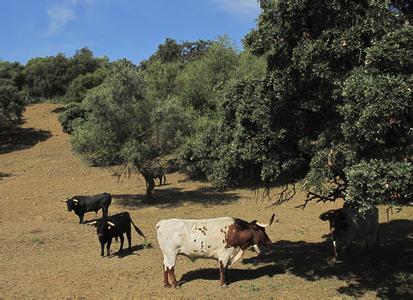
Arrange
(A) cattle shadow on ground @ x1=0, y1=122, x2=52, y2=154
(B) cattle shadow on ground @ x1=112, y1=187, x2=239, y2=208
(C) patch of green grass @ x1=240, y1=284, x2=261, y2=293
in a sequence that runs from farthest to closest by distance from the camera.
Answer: (A) cattle shadow on ground @ x1=0, y1=122, x2=52, y2=154 → (B) cattle shadow on ground @ x1=112, y1=187, x2=239, y2=208 → (C) patch of green grass @ x1=240, y1=284, x2=261, y2=293

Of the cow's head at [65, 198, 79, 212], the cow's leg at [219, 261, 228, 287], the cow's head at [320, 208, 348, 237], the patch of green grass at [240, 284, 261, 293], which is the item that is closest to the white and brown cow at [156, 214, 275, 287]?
the cow's leg at [219, 261, 228, 287]

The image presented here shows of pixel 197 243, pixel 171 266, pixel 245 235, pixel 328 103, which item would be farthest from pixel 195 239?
pixel 328 103

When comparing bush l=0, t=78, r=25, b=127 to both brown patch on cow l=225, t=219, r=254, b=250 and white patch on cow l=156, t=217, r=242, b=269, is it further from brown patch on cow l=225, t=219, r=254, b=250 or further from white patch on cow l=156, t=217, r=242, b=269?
brown patch on cow l=225, t=219, r=254, b=250

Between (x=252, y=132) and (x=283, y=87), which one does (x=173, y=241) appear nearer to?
(x=252, y=132)

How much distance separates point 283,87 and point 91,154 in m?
17.4

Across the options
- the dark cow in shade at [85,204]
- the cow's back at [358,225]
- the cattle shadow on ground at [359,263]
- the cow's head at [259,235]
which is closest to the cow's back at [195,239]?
the cow's head at [259,235]

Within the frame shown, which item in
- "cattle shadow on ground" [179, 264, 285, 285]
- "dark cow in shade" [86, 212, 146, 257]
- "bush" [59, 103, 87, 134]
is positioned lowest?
"cattle shadow on ground" [179, 264, 285, 285]

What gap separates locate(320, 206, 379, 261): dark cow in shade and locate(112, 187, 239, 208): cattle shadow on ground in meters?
11.5

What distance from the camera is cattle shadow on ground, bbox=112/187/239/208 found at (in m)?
26.6

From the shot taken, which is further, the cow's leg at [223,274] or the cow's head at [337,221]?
the cow's head at [337,221]

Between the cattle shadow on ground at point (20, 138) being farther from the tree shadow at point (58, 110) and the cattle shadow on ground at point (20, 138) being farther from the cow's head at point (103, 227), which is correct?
the cow's head at point (103, 227)

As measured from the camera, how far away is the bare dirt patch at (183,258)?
1253 centimetres

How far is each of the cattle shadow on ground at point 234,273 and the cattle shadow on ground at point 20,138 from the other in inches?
1679

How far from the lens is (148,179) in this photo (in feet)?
89.2
